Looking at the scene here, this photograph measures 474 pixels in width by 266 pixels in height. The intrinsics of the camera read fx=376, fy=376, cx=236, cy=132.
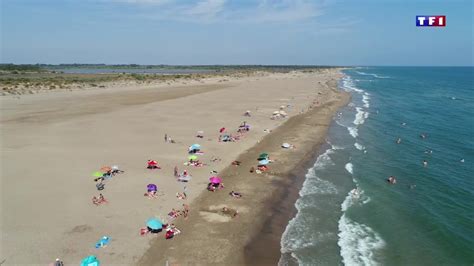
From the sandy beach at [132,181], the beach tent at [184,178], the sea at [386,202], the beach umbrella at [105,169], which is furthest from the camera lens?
the beach umbrella at [105,169]

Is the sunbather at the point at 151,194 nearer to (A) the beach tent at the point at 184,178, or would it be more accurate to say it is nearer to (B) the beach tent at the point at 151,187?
(B) the beach tent at the point at 151,187

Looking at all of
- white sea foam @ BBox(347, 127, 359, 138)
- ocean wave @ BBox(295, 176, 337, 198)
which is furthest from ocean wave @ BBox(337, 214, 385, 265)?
white sea foam @ BBox(347, 127, 359, 138)

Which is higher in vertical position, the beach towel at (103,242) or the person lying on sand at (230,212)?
the beach towel at (103,242)

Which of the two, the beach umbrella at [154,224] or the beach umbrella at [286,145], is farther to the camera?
the beach umbrella at [286,145]

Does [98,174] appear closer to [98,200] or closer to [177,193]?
[98,200]

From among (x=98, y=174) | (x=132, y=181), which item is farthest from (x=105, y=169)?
(x=132, y=181)

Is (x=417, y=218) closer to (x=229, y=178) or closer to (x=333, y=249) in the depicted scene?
(x=333, y=249)

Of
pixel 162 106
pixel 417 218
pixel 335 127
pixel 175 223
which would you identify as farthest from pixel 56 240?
pixel 162 106

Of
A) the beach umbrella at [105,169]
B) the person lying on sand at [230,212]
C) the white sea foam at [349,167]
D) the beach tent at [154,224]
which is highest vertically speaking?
the beach umbrella at [105,169]

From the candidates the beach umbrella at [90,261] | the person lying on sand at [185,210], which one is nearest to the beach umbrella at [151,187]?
the person lying on sand at [185,210]
